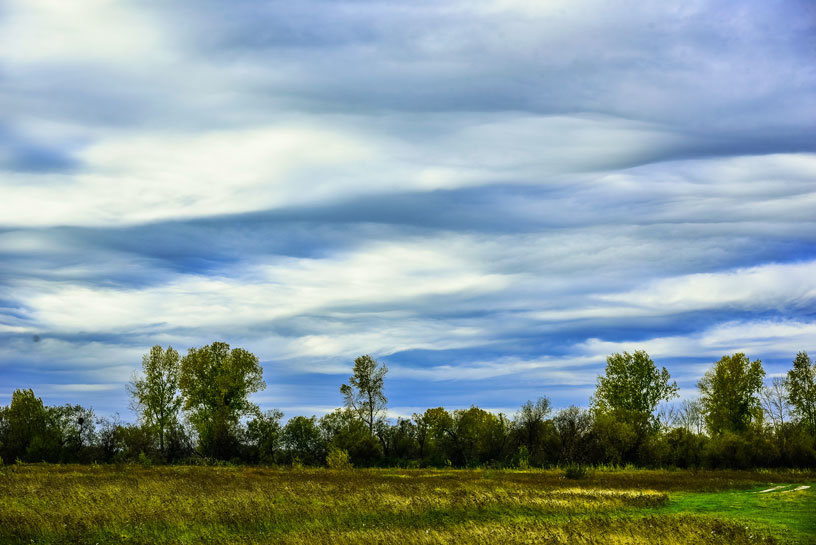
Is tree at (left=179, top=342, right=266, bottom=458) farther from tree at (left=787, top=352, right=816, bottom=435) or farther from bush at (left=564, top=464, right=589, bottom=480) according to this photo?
tree at (left=787, top=352, right=816, bottom=435)

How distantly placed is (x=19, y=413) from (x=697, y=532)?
301 ft

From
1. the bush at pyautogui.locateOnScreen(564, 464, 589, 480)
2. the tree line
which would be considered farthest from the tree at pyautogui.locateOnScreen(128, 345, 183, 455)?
the bush at pyautogui.locateOnScreen(564, 464, 589, 480)

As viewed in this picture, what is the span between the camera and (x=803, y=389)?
8556 cm

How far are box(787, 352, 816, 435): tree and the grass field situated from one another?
5640cm

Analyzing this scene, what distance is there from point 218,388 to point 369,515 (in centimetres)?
6396

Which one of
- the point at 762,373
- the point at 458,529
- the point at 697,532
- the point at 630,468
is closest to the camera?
the point at 697,532

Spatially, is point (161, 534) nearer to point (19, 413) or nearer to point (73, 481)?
point (73, 481)

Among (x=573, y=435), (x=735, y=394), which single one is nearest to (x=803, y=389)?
(x=735, y=394)

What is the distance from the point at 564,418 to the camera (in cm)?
9194

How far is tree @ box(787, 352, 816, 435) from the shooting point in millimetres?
84688

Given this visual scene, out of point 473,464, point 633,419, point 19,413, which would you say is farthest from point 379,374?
point 19,413

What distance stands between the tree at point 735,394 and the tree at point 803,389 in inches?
152

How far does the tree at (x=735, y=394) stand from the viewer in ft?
283

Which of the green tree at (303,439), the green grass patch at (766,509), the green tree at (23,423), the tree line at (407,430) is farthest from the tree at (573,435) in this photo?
the green tree at (23,423)
